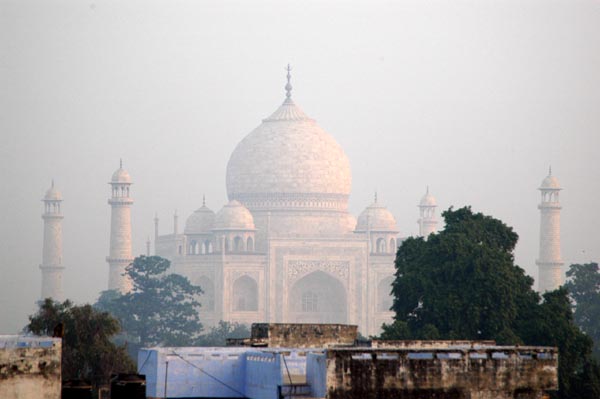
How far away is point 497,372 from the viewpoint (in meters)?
14.6

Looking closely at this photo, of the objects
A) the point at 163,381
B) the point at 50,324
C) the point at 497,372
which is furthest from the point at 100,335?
the point at 497,372

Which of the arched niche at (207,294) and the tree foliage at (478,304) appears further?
the arched niche at (207,294)

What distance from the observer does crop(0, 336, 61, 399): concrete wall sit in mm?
13961

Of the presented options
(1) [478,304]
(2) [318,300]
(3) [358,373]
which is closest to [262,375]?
(3) [358,373]

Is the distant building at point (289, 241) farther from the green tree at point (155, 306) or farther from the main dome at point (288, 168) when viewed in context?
the green tree at point (155, 306)

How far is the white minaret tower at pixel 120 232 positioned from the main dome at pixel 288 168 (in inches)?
225

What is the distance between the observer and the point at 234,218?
65.9 meters

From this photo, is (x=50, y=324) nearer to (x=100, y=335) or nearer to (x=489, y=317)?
(x=100, y=335)

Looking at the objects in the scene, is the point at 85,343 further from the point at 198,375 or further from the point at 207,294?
the point at 207,294

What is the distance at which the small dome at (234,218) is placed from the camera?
216ft

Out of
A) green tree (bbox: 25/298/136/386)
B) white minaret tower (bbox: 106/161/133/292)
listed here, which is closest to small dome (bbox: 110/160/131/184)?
white minaret tower (bbox: 106/161/133/292)

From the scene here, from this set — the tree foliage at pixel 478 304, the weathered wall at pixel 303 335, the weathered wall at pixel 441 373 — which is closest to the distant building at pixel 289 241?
the tree foliage at pixel 478 304

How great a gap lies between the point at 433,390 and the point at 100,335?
1863cm

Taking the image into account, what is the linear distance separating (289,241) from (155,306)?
6.14 m
